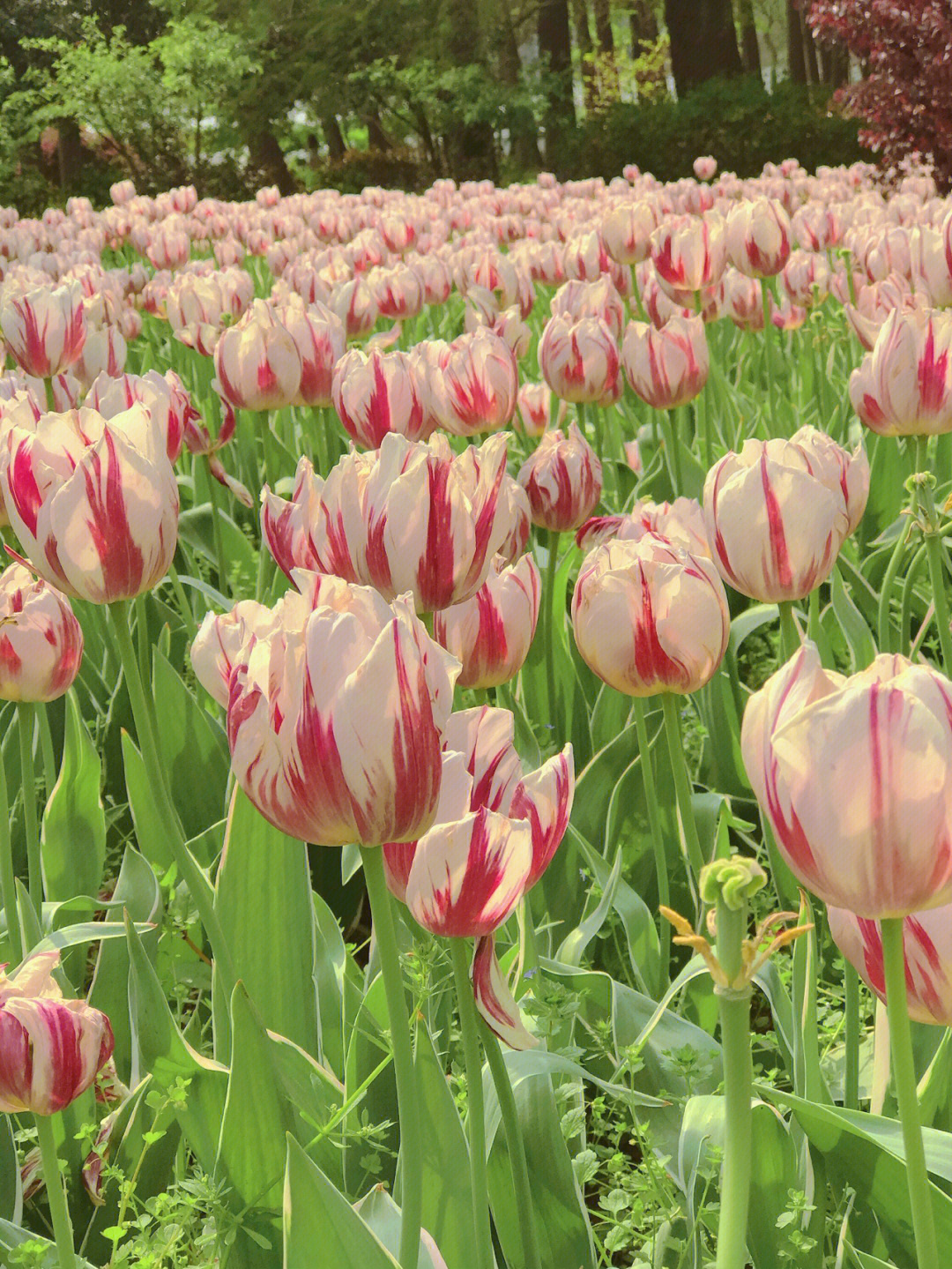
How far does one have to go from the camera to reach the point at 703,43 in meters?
20.3

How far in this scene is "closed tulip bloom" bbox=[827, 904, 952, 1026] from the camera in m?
0.88

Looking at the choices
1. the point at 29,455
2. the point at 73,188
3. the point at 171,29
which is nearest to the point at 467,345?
the point at 29,455

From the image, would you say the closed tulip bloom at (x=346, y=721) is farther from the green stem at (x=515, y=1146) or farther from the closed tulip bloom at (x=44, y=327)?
the closed tulip bloom at (x=44, y=327)

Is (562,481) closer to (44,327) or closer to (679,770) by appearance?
(679,770)

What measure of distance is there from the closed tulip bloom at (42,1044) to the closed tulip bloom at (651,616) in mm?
599

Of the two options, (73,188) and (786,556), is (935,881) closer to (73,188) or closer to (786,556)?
(786,556)

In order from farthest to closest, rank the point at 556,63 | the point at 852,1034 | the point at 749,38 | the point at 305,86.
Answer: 1. the point at 749,38
2. the point at 556,63
3. the point at 305,86
4. the point at 852,1034

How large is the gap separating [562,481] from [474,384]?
0.26m

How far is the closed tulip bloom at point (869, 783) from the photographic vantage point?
2.22 feet

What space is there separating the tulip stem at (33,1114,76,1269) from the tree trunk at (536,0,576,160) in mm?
21828

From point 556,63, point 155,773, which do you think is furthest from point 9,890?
point 556,63

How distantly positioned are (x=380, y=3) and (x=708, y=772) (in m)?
23.1

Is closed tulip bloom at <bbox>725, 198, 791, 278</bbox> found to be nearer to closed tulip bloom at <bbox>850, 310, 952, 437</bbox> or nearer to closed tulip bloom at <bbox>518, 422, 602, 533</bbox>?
closed tulip bloom at <bbox>850, 310, 952, 437</bbox>

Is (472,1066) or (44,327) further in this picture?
(44,327)
